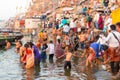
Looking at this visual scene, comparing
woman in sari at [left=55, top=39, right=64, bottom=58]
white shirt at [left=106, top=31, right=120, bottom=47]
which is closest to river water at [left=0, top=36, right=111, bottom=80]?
white shirt at [left=106, top=31, right=120, bottom=47]

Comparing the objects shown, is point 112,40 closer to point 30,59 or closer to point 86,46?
point 86,46

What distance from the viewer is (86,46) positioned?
17.1m

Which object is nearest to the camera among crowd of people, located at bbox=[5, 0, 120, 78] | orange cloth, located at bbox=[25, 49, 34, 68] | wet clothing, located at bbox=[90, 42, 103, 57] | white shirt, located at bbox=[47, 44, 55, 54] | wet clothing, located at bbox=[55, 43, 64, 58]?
crowd of people, located at bbox=[5, 0, 120, 78]

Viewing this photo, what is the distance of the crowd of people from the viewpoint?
1327 cm

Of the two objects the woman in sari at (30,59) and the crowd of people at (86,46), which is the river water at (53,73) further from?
the crowd of people at (86,46)

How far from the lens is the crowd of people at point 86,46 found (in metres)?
13.3

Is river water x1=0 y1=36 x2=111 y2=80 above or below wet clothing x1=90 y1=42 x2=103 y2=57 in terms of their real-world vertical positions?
below

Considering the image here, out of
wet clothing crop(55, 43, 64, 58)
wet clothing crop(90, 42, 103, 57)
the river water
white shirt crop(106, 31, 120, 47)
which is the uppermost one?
white shirt crop(106, 31, 120, 47)

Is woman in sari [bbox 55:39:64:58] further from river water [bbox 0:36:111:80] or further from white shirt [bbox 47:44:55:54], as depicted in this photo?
river water [bbox 0:36:111:80]

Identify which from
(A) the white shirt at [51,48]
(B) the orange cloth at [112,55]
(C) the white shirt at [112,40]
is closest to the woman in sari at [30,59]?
(A) the white shirt at [51,48]

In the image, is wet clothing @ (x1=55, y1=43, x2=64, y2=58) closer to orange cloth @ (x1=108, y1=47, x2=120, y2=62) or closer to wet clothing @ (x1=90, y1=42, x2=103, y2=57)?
wet clothing @ (x1=90, y1=42, x2=103, y2=57)

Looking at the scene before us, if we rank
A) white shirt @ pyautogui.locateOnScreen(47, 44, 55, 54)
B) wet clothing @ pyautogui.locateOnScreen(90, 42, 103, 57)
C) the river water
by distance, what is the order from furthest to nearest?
1. white shirt @ pyautogui.locateOnScreen(47, 44, 55, 54)
2. wet clothing @ pyautogui.locateOnScreen(90, 42, 103, 57)
3. the river water

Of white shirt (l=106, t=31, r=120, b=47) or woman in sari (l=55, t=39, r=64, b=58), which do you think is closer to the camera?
white shirt (l=106, t=31, r=120, b=47)

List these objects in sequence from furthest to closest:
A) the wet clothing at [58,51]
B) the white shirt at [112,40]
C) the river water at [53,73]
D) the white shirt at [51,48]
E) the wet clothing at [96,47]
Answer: the wet clothing at [58,51] < the white shirt at [51,48] < the wet clothing at [96,47] < the river water at [53,73] < the white shirt at [112,40]
